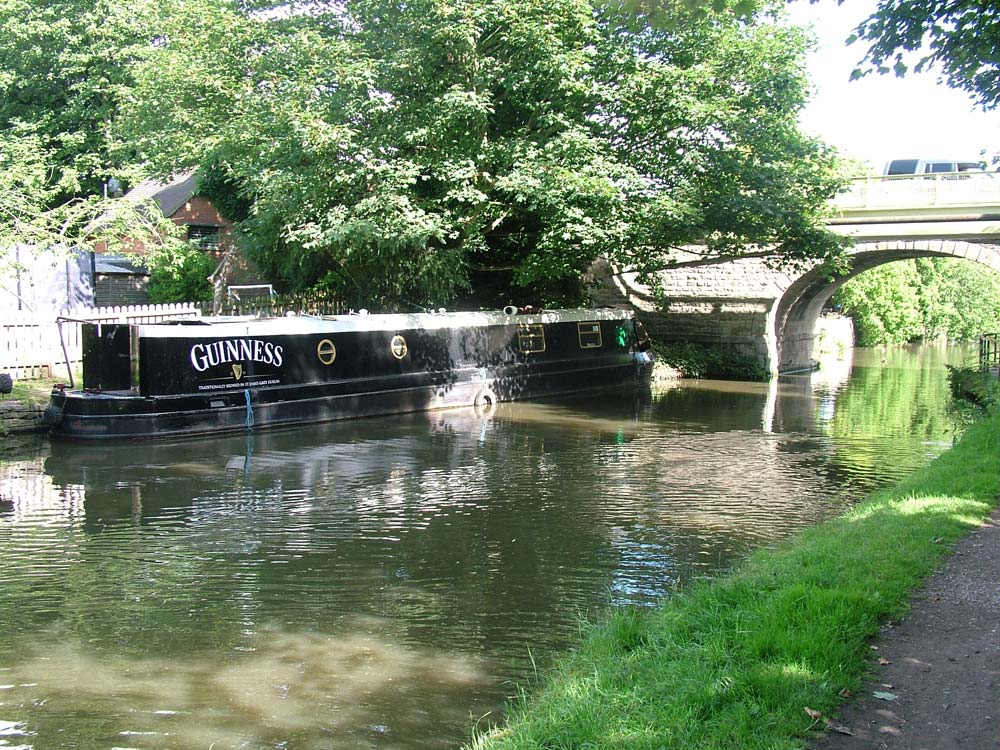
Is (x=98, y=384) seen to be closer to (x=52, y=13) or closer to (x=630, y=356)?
(x=630, y=356)

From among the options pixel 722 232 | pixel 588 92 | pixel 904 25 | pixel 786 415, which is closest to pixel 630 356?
pixel 722 232

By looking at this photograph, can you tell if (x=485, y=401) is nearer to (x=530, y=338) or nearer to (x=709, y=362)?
(x=530, y=338)

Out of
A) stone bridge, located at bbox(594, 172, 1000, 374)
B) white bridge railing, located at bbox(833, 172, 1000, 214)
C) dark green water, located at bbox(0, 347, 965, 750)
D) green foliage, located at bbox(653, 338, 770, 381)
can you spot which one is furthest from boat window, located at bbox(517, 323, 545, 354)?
white bridge railing, located at bbox(833, 172, 1000, 214)

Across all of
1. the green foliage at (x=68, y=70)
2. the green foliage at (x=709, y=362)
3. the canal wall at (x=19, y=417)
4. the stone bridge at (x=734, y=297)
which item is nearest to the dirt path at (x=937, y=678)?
the canal wall at (x=19, y=417)

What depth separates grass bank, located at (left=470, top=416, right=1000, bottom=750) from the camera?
11.0 feet

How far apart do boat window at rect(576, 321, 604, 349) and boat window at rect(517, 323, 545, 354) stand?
1.22m

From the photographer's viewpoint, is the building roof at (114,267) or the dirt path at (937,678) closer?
the dirt path at (937,678)

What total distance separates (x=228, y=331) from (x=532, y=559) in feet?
24.6

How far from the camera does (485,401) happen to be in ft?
54.1

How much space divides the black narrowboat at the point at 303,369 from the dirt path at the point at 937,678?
32.7 ft

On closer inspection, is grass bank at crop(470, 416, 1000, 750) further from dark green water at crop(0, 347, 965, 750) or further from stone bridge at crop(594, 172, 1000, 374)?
stone bridge at crop(594, 172, 1000, 374)

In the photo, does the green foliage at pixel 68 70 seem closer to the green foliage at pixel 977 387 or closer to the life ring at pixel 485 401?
the life ring at pixel 485 401

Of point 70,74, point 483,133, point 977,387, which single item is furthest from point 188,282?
point 977,387

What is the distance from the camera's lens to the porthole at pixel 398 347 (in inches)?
584
